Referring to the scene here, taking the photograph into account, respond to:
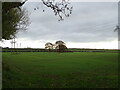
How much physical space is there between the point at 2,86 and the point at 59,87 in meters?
3.78

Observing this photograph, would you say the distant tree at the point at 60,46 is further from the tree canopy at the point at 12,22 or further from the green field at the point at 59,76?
the green field at the point at 59,76

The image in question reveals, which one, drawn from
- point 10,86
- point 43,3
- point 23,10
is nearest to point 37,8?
point 43,3

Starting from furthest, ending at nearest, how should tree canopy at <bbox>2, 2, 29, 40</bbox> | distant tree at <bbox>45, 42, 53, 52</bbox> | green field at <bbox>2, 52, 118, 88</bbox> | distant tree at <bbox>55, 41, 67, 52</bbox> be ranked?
1. distant tree at <bbox>45, 42, 53, 52</bbox>
2. distant tree at <bbox>55, 41, 67, 52</bbox>
3. tree canopy at <bbox>2, 2, 29, 40</bbox>
4. green field at <bbox>2, 52, 118, 88</bbox>

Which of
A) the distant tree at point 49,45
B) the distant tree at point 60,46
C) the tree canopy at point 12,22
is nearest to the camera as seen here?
the tree canopy at point 12,22

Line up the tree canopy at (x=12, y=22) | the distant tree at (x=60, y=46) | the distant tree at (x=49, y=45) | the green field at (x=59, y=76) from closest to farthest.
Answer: the green field at (x=59, y=76)
the tree canopy at (x=12, y=22)
the distant tree at (x=60, y=46)
the distant tree at (x=49, y=45)

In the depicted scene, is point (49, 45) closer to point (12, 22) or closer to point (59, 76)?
point (12, 22)

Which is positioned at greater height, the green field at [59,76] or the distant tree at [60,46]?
the distant tree at [60,46]

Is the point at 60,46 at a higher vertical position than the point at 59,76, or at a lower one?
higher

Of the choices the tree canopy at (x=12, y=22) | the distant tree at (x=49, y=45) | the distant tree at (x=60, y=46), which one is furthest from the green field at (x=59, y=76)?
the distant tree at (x=49, y=45)

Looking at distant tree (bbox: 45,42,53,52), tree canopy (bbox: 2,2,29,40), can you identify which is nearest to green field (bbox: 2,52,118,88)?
tree canopy (bbox: 2,2,29,40)

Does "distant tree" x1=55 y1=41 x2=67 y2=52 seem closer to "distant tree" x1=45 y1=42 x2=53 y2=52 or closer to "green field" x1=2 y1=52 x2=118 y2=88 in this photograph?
"distant tree" x1=45 y1=42 x2=53 y2=52

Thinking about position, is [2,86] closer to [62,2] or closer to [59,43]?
[62,2]

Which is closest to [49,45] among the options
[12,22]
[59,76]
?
[12,22]

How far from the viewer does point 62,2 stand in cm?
1978
